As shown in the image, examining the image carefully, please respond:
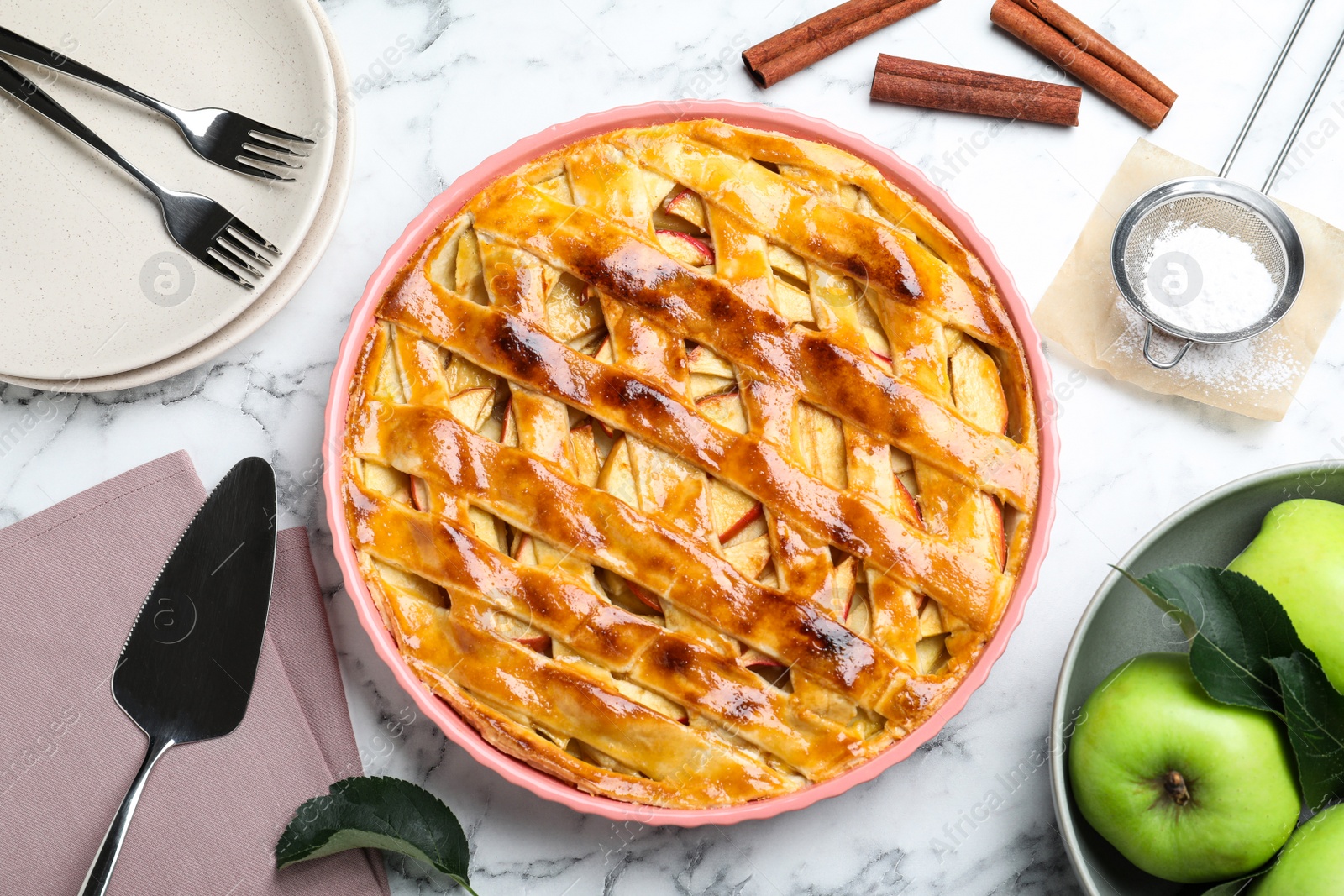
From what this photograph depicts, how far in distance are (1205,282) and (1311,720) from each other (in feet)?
Result: 2.30

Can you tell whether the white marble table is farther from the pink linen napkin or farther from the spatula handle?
the spatula handle

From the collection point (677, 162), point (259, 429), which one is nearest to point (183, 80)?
point (259, 429)

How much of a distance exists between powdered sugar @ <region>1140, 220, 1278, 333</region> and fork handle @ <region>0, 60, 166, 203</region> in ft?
5.18

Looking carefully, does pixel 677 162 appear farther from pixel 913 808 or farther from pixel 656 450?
pixel 913 808

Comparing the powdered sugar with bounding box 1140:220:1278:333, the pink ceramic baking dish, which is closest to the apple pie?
the pink ceramic baking dish

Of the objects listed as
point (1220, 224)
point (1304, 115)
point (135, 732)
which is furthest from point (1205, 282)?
point (135, 732)

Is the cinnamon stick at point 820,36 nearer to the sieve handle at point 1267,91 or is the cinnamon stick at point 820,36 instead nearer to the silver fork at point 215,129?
the sieve handle at point 1267,91

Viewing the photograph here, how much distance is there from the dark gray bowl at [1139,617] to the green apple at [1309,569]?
0.05 meters

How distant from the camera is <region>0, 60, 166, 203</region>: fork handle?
1450 mm

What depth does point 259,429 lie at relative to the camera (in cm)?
154

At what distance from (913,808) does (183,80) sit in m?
1.61

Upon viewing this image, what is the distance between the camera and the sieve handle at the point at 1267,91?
1.50 metres

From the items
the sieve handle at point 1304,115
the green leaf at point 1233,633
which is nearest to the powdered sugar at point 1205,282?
the sieve handle at point 1304,115

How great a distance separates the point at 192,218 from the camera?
147 cm
